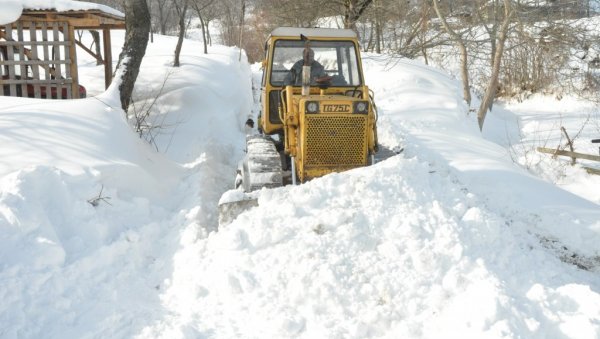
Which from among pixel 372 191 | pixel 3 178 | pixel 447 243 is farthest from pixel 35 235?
pixel 447 243

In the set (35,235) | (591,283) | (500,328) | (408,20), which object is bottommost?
(591,283)

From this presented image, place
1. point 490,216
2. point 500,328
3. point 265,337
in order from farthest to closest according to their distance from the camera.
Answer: point 490,216 → point 265,337 → point 500,328

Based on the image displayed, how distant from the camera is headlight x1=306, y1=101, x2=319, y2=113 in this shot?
19.5 ft

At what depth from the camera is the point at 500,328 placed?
3664 mm

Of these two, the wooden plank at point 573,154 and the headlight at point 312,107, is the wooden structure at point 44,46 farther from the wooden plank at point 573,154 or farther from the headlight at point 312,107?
the wooden plank at point 573,154

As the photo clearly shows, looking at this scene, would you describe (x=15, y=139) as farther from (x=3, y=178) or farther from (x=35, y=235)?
(x=35, y=235)

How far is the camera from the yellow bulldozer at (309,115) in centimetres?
601

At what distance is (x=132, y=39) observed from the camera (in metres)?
10.2

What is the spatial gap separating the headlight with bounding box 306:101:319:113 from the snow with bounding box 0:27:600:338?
35.2 inches

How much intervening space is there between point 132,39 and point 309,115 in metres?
5.82

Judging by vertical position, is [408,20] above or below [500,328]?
above

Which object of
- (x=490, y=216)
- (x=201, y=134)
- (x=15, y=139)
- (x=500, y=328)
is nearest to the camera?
(x=500, y=328)

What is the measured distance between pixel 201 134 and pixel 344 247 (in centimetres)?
722

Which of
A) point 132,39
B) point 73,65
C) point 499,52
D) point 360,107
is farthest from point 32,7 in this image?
point 499,52
